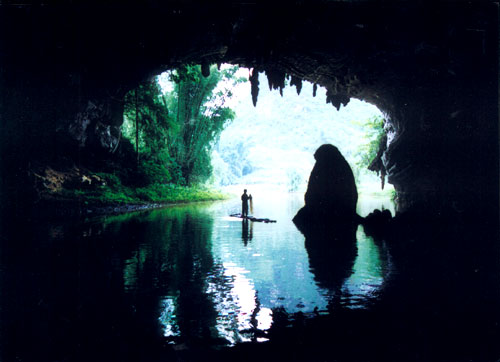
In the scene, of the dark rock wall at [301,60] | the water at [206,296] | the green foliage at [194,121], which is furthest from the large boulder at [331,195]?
the green foliage at [194,121]

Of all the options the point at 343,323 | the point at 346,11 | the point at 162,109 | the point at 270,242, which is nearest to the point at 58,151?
the point at 162,109

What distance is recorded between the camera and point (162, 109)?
26.7m

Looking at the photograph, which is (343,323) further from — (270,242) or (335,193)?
(335,193)

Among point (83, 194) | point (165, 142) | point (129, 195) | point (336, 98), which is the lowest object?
point (129, 195)

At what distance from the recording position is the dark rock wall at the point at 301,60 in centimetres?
1278

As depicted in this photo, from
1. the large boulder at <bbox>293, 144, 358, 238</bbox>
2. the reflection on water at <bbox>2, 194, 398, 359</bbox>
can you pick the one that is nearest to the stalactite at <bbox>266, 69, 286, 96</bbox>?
the large boulder at <bbox>293, 144, 358, 238</bbox>

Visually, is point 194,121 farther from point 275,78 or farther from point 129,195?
point 275,78

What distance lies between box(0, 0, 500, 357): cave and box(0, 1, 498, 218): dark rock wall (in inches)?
1.8

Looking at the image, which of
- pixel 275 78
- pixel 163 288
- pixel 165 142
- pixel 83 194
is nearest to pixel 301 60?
pixel 275 78

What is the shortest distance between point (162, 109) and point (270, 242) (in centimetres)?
1989

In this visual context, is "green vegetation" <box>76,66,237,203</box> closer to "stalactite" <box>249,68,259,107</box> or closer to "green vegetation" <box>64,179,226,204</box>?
"green vegetation" <box>64,179,226,204</box>

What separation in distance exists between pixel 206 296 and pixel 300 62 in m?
13.9

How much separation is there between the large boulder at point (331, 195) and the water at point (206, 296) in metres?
5.81

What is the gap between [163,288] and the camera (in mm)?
5188
